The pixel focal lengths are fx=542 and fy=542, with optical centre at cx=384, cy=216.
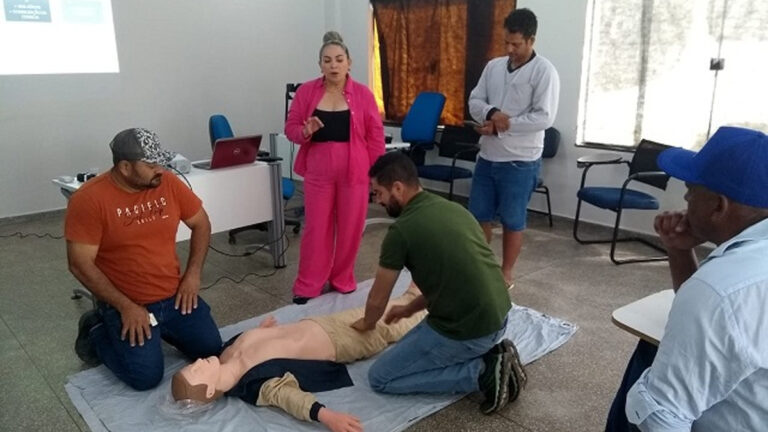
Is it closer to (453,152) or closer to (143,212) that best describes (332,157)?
(143,212)

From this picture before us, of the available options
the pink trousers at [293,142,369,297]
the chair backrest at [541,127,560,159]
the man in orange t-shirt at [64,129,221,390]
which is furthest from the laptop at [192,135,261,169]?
the chair backrest at [541,127,560,159]

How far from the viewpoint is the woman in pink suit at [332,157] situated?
2975 mm

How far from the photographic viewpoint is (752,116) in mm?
3664

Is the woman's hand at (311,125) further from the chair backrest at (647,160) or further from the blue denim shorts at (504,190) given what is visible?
the chair backrest at (647,160)

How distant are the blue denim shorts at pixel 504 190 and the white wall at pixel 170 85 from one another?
352 centimetres

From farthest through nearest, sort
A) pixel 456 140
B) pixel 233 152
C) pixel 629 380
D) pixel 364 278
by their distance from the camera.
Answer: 1. pixel 456 140
2. pixel 364 278
3. pixel 233 152
4. pixel 629 380

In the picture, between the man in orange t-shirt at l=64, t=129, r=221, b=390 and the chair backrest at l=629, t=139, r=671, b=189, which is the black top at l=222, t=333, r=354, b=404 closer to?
the man in orange t-shirt at l=64, t=129, r=221, b=390

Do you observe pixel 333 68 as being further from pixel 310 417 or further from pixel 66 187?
pixel 310 417

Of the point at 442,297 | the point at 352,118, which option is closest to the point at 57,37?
the point at 352,118

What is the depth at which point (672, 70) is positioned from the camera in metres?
4.00

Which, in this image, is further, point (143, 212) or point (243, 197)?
point (243, 197)

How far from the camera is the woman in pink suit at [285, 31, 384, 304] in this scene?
297cm

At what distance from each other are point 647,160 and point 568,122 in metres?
0.86

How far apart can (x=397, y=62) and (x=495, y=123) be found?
3.19 m
